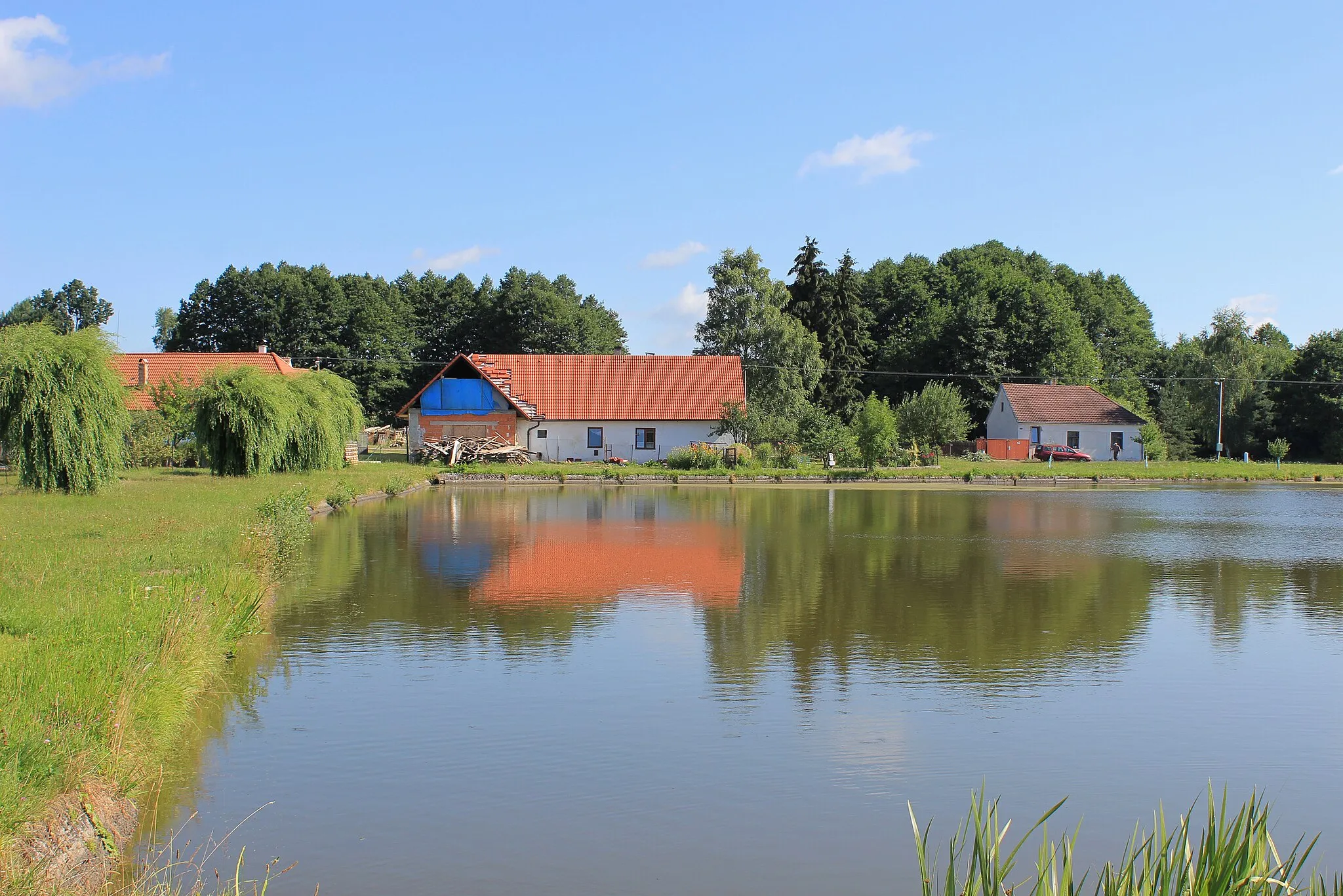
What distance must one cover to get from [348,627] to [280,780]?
17.1ft

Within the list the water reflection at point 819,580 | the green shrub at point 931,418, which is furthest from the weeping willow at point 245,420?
the green shrub at point 931,418

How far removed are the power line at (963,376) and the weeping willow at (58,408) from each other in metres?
35.0

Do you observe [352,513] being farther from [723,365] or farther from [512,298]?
[512,298]

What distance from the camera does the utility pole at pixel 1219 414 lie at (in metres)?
58.0

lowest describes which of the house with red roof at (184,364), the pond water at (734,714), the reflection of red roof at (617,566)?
the pond water at (734,714)

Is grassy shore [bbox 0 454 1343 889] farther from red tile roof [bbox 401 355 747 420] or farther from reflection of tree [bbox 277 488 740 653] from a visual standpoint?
red tile roof [bbox 401 355 747 420]

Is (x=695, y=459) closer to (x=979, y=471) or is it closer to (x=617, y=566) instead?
(x=979, y=471)

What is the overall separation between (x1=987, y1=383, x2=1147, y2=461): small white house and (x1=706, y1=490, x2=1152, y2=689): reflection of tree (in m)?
32.8

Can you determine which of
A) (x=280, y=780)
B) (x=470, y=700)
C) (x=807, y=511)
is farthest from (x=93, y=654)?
(x=807, y=511)

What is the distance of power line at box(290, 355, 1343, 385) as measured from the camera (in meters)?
59.2

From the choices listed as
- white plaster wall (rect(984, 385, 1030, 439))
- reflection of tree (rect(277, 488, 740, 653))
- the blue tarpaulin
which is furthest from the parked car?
reflection of tree (rect(277, 488, 740, 653))

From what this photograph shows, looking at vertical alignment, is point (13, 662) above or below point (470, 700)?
above

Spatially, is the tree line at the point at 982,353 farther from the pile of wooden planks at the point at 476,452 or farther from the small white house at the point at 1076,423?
the pile of wooden planks at the point at 476,452

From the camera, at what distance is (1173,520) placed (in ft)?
94.0
